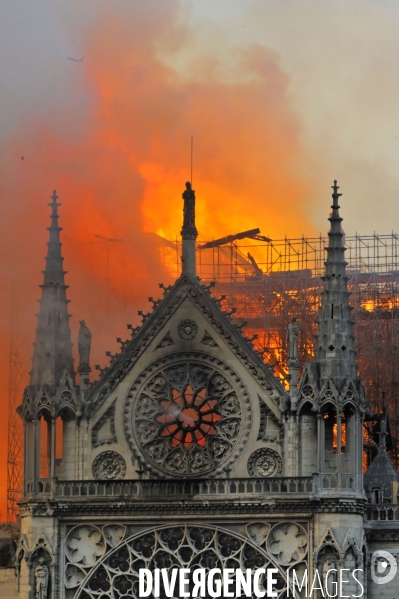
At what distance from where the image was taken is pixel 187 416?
47.8 m

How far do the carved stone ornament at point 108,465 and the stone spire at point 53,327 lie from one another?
2019 millimetres

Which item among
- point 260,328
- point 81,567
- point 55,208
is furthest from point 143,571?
point 260,328

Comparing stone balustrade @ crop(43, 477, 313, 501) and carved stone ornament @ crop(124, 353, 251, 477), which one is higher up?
carved stone ornament @ crop(124, 353, 251, 477)

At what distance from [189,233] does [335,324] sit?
13.6 feet

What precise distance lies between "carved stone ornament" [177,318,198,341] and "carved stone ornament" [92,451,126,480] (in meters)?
3.09

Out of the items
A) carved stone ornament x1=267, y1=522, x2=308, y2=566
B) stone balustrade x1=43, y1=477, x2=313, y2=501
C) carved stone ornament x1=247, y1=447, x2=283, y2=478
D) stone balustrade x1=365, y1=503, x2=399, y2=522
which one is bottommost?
carved stone ornament x1=267, y1=522, x2=308, y2=566

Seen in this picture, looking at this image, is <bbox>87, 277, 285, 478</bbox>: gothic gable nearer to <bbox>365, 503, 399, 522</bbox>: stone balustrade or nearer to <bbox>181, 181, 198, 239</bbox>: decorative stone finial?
<bbox>181, 181, 198, 239</bbox>: decorative stone finial

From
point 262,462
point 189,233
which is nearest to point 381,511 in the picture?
point 262,462

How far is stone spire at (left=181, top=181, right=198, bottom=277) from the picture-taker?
158ft

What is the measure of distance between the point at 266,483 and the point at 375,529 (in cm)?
269

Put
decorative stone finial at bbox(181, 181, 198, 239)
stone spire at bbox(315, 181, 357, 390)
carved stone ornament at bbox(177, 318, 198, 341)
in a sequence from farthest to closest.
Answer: decorative stone finial at bbox(181, 181, 198, 239)
carved stone ornament at bbox(177, 318, 198, 341)
stone spire at bbox(315, 181, 357, 390)

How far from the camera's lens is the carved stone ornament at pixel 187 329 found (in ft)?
157


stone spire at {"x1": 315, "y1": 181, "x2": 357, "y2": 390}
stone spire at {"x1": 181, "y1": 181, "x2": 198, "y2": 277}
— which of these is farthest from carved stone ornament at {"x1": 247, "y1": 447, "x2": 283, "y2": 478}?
stone spire at {"x1": 181, "y1": 181, "x2": 198, "y2": 277}

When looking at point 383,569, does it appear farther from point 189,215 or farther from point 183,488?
point 189,215
